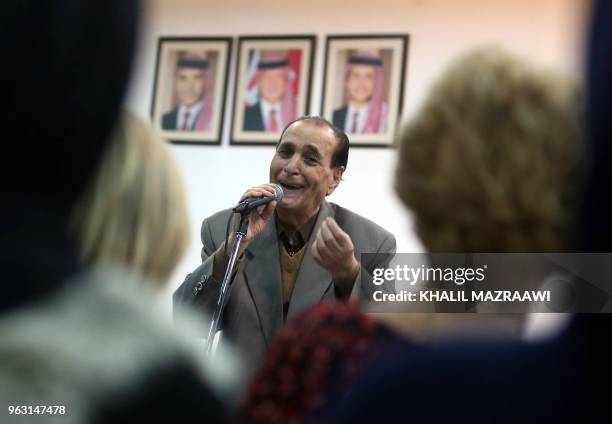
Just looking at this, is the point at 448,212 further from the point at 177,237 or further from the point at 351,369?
the point at 177,237

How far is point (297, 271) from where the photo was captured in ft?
8.95

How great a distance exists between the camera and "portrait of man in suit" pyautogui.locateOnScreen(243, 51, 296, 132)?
407 cm

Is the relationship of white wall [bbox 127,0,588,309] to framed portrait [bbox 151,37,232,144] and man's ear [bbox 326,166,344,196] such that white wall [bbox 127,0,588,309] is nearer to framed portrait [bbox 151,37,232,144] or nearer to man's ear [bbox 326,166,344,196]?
framed portrait [bbox 151,37,232,144]

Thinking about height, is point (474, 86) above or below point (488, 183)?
above

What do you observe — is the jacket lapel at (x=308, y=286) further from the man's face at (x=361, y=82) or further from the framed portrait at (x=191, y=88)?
the framed portrait at (x=191, y=88)

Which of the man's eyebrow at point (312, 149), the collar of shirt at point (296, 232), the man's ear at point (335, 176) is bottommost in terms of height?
the collar of shirt at point (296, 232)

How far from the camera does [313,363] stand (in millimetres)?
878

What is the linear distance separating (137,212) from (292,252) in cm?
174

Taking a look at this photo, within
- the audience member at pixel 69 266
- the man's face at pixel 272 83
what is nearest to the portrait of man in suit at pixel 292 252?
the man's face at pixel 272 83

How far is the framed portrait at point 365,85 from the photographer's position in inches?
155

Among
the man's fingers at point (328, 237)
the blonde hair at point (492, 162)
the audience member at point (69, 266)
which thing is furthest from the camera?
the man's fingers at point (328, 237)

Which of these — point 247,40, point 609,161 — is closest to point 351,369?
point 609,161

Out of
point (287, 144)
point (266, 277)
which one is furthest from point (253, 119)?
point (266, 277)

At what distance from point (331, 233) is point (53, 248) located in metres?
1.75
